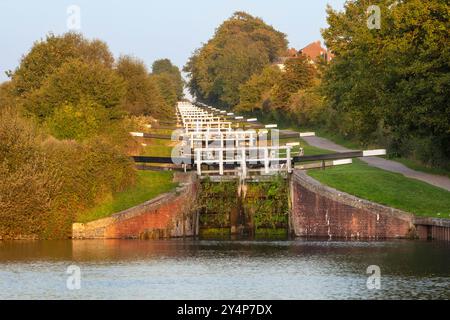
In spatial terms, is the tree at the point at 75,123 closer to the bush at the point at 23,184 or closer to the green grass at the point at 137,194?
→ the green grass at the point at 137,194

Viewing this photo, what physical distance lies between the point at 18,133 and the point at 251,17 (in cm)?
15532

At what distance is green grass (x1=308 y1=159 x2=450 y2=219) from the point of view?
133 ft

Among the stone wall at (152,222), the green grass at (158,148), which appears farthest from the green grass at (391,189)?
the green grass at (158,148)

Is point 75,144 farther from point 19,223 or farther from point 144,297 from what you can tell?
point 144,297

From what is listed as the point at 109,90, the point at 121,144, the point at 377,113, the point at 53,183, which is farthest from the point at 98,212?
the point at 109,90

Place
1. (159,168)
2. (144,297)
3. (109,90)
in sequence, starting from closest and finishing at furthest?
(144,297) → (159,168) → (109,90)

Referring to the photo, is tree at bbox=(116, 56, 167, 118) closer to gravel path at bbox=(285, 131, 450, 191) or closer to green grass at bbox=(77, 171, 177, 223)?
gravel path at bbox=(285, 131, 450, 191)

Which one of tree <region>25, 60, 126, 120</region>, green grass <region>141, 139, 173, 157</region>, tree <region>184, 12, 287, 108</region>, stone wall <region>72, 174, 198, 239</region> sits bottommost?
stone wall <region>72, 174, 198, 239</region>

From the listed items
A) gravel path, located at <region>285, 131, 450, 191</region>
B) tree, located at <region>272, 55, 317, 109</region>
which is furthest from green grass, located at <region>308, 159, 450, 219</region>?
tree, located at <region>272, 55, 317, 109</region>

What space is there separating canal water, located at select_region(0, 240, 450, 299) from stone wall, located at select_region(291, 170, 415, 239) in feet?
4.05

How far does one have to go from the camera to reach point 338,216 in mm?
41250

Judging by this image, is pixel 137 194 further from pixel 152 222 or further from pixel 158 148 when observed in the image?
pixel 158 148

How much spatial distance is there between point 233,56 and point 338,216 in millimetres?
98607

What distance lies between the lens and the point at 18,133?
4238 cm
